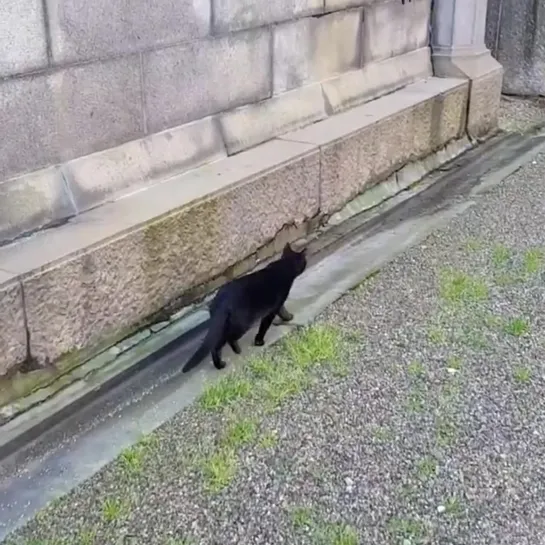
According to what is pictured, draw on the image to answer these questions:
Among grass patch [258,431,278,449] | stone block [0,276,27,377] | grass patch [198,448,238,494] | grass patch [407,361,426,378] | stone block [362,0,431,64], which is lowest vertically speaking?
grass patch [407,361,426,378]

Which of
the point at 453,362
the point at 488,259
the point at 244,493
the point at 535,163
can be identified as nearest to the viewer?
the point at 244,493

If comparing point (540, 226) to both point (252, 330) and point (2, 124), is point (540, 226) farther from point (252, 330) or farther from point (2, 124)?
point (2, 124)

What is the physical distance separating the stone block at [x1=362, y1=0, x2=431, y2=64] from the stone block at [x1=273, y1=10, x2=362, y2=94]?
0.17 metres

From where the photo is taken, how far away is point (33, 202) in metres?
4.36

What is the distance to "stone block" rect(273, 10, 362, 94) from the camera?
6043mm

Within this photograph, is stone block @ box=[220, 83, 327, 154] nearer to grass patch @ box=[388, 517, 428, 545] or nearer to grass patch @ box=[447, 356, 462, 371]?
grass patch @ box=[447, 356, 462, 371]

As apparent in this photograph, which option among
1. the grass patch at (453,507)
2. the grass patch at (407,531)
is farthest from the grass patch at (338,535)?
the grass patch at (453,507)

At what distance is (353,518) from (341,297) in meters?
2.04

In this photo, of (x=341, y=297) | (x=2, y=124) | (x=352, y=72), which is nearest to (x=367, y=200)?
(x=352, y=72)

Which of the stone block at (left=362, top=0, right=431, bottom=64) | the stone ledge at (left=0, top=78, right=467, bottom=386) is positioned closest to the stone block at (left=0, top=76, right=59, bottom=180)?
the stone ledge at (left=0, top=78, right=467, bottom=386)

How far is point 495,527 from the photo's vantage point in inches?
129

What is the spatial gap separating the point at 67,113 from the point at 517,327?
2.49m

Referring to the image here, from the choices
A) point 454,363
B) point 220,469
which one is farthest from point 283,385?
point 454,363

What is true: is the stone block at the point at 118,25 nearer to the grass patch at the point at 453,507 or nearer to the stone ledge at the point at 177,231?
Result: the stone ledge at the point at 177,231
